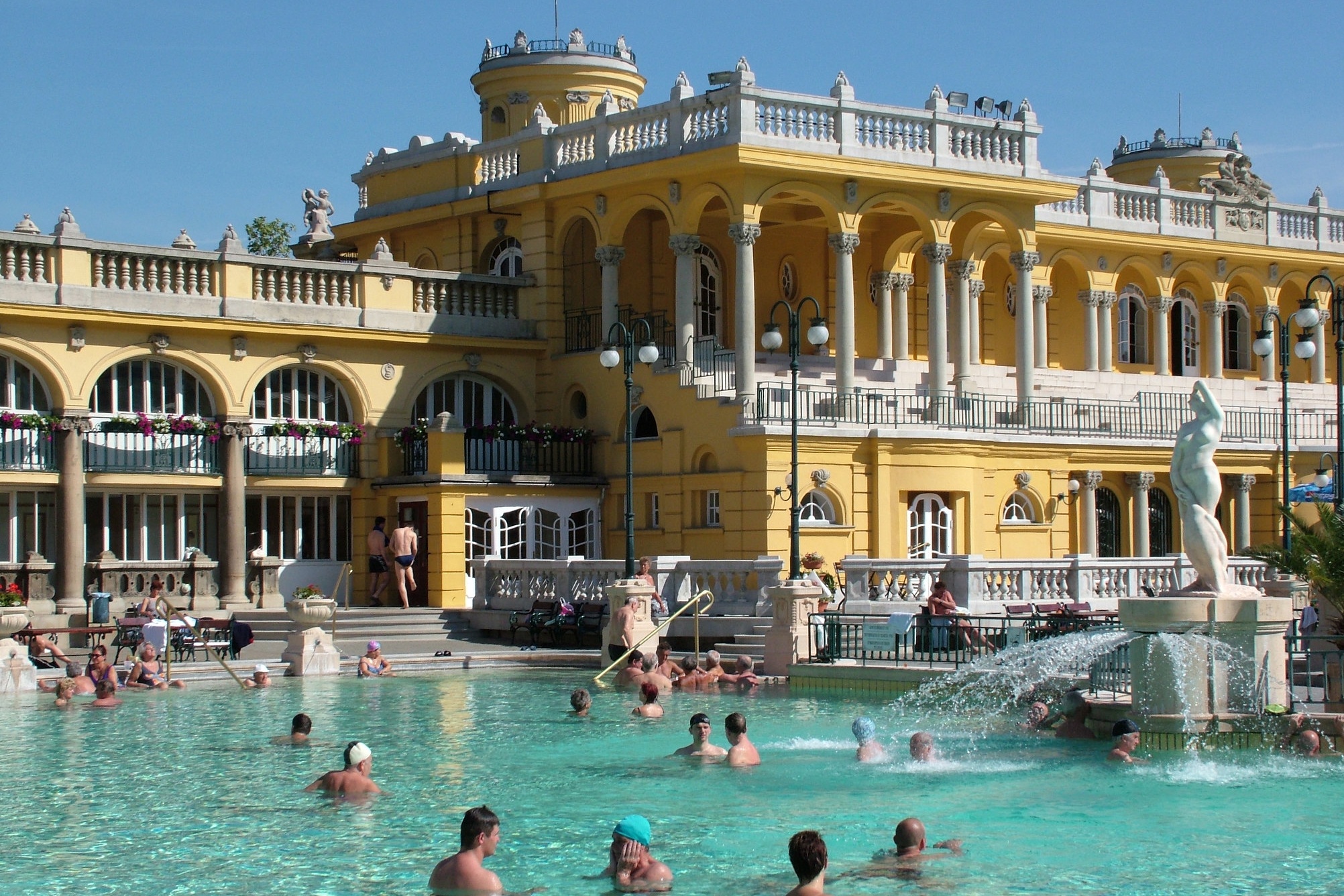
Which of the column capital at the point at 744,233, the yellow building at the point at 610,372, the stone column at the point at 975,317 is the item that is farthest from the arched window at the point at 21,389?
the stone column at the point at 975,317

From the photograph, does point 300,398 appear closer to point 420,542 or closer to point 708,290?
point 420,542

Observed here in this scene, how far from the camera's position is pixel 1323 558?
70.1 ft

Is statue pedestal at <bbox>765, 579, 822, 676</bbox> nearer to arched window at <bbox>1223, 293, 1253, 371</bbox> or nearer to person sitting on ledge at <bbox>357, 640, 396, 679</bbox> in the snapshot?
person sitting on ledge at <bbox>357, 640, 396, 679</bbox>

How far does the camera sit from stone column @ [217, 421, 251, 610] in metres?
31.9

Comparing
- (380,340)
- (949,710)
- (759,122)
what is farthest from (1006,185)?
(949,710)

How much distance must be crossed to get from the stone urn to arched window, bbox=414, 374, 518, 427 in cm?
887

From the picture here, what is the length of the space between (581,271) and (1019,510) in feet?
32.5

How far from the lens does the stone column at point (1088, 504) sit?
36.9 metres

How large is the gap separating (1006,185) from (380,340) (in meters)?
12.3

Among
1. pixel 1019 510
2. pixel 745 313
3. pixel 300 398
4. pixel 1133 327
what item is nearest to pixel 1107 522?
pixel 1019 510

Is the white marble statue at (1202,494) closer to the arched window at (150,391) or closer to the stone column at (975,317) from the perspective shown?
the arched window at (150,391)

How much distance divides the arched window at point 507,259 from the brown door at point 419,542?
Result: 6.40 m

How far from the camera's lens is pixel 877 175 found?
112 feet

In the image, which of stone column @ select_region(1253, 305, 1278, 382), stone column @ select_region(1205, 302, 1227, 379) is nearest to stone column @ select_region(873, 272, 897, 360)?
stone column @ select_region(1205, 302, 1227, 379)
